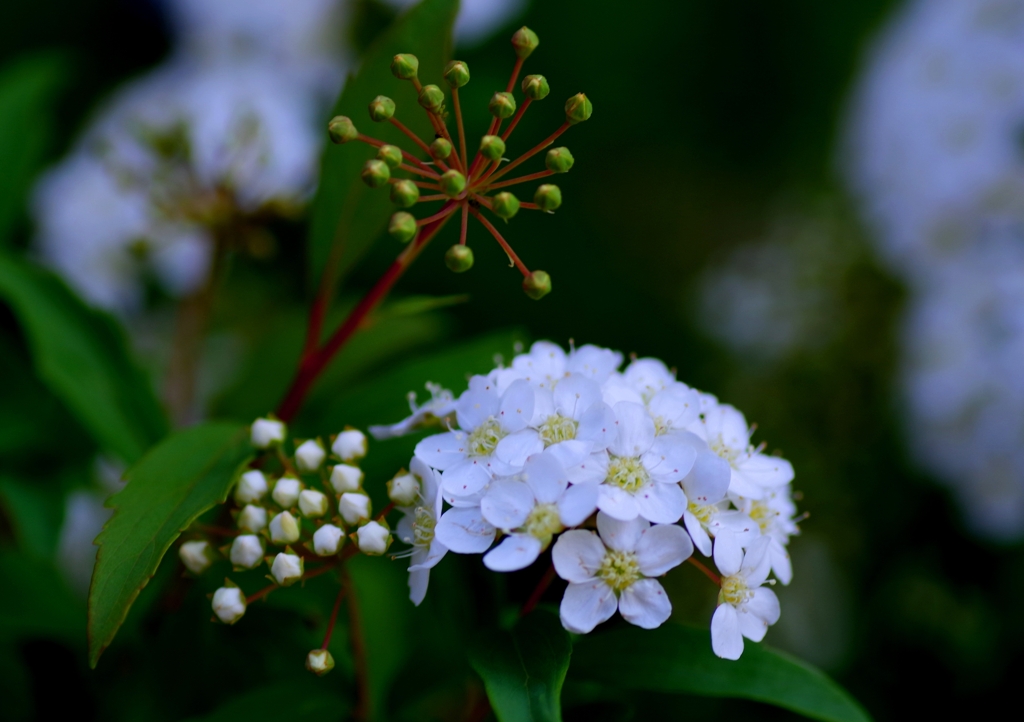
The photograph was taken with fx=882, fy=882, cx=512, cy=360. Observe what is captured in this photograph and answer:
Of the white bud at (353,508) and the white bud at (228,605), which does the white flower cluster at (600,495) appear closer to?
the white bud at (353,508)

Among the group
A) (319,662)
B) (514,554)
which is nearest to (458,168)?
(514,554)

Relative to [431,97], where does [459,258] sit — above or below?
below

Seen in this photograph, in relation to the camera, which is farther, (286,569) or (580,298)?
(580,298)

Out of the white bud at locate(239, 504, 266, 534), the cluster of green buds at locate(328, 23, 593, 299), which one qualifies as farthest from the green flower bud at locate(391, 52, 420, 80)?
the white bud at locate(239, 504, 266, 534)

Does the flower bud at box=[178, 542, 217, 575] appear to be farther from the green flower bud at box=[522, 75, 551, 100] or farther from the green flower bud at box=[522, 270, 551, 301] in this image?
the green flower bud at box=[522, 75, 551, 100]

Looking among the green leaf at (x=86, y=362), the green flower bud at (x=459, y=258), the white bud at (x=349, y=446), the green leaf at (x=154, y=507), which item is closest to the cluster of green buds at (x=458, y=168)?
the green flower bud at (x=459, y=258)

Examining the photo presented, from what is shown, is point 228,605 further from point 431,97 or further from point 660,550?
point 431,97
